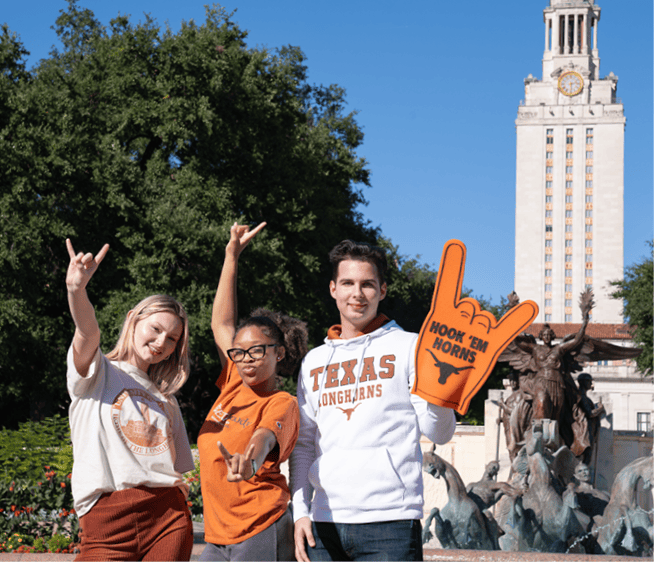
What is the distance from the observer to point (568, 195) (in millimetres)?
87625

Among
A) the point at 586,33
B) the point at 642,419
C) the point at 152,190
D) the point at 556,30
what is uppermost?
the point at 556,30

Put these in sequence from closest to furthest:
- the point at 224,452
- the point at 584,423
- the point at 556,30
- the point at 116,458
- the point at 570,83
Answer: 1. the point at 224,452
2. the point at 116,458
3. the point at 584,423
4. the point at 570,83
5. the point at 556,30

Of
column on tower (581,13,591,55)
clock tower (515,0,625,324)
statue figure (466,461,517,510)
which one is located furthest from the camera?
column on tower (581,13,591,55)

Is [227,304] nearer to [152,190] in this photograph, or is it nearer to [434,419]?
[434,419]

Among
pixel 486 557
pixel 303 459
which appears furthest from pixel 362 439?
pixel 486 557

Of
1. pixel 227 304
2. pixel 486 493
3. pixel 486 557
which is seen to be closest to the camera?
pixel 227 304

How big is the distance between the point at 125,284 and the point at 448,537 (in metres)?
10.8

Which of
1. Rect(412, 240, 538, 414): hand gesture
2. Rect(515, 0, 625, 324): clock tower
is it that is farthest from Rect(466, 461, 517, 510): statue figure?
Rect(515, 0, 625, 324): clock tower

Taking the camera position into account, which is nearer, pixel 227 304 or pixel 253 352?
pixel 253 352

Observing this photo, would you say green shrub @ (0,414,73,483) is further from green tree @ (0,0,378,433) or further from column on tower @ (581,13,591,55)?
column on tower @ (581,13,591,55)

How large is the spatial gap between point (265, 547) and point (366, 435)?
0.56 meters

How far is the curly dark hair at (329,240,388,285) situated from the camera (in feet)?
10.8

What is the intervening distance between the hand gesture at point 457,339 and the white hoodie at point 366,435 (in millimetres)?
111

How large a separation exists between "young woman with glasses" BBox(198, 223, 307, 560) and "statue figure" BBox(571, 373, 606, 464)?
38.9 feet
